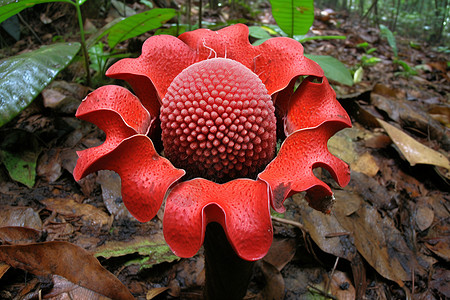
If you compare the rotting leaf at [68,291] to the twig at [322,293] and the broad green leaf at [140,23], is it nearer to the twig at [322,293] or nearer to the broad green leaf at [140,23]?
the twig at [322,293]

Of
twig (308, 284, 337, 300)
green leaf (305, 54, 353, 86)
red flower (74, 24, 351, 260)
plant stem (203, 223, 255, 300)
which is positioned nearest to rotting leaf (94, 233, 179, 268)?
plant stem (203, 223, 255, 300)

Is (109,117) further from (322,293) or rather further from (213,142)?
(322,293)

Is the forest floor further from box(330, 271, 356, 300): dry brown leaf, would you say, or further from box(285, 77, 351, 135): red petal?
box(285, 77, 351, 135): red petal

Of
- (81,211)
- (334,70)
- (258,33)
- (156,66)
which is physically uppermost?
(156,66)

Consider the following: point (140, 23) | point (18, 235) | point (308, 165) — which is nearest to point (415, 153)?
point (308, 165)

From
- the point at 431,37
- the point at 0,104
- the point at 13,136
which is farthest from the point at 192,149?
the point at 431,37

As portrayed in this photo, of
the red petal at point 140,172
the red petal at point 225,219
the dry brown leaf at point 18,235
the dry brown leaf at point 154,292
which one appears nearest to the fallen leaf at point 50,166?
the dry brown leaf at point 18,235
